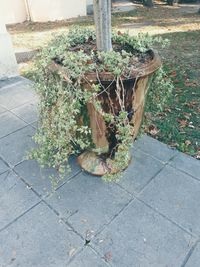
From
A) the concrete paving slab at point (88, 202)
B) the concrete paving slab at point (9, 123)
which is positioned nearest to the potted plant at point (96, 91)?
the concrete paving slab at point (88, 202)

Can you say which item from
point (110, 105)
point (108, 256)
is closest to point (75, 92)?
point (110, 105)

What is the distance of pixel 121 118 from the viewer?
1.93 m

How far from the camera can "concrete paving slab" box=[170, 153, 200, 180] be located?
2.46 meters

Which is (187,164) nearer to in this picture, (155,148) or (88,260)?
(155,148)

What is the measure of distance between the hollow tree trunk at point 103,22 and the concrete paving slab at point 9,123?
155 cm

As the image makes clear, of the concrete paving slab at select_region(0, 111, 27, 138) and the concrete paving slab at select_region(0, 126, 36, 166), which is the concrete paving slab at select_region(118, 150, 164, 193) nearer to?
the concrete paving slab at select_region(0, 126, 36, 166)

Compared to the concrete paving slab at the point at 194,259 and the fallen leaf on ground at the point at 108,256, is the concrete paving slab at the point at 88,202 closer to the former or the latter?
the fallen leaf on ground at the point at 108,256

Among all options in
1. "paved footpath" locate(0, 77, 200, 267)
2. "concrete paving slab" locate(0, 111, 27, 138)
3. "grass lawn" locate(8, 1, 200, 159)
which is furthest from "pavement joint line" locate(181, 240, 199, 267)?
"concrete paving slab" locate(0, 111, 27, 138)

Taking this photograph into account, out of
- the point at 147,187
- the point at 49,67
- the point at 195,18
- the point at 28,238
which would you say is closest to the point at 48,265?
the point at 28,238

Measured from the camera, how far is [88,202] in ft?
7.15

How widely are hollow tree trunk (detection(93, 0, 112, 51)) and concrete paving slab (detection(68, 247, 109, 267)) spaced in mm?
1536

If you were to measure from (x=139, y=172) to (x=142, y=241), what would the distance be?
0.71 m

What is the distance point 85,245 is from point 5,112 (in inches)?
87.8

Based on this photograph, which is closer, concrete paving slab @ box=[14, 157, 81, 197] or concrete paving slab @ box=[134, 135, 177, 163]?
concrete paving slab @ box=[14, 157, 81, 197]
